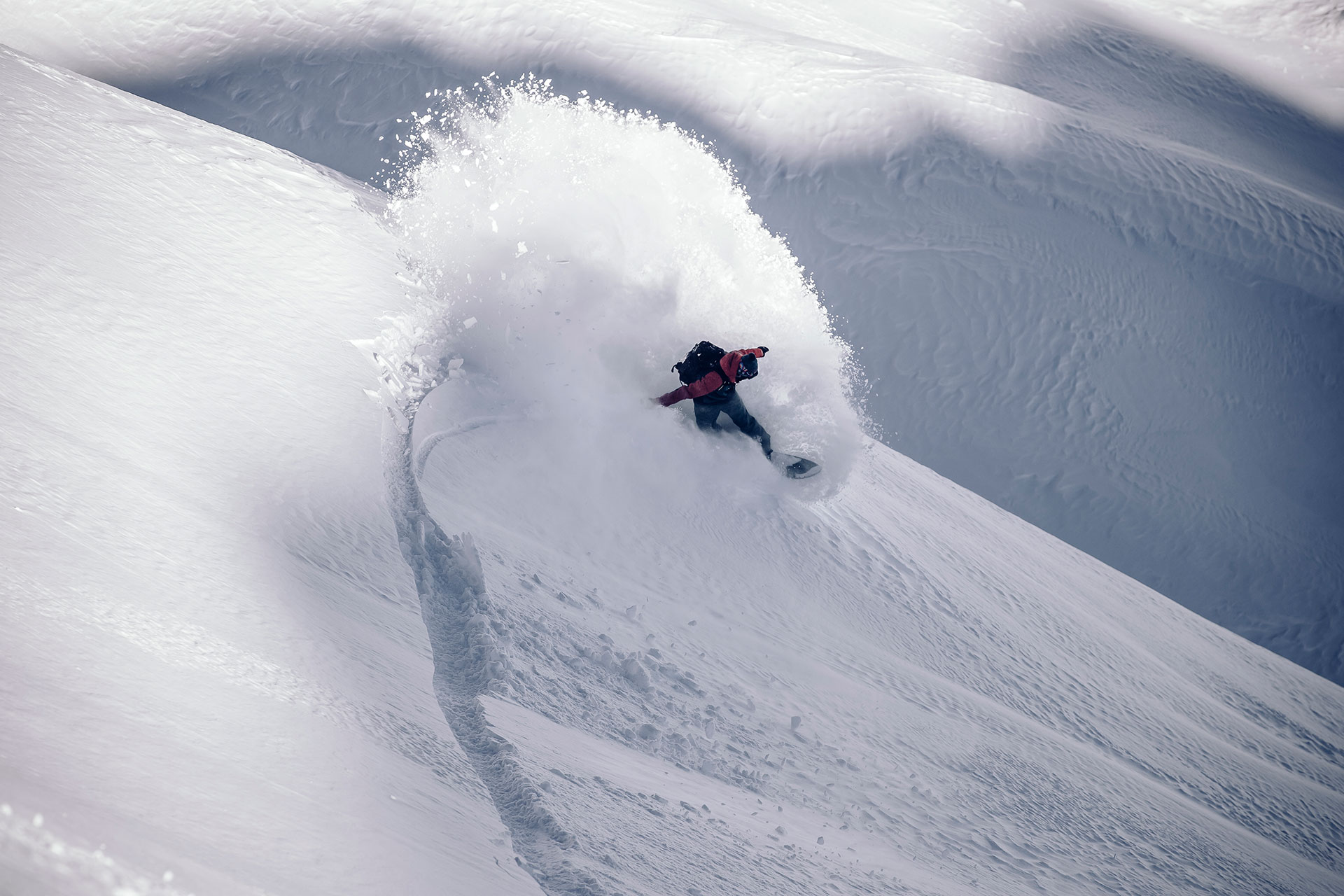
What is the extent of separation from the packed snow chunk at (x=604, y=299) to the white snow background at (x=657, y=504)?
0.04 meters

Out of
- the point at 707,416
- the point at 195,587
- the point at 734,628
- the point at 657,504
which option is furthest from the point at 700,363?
the point at 195,587

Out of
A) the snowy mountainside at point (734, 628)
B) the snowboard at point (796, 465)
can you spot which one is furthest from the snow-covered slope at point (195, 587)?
the snowboard at point (796, 465)

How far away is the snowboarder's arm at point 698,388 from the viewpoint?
4988mm

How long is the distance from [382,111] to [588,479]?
9.98 metres

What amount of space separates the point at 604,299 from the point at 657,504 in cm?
181

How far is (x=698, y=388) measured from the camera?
504 centimetres

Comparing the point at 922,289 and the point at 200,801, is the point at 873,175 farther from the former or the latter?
the point at 200,801

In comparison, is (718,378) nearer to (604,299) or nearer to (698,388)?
(698,388)

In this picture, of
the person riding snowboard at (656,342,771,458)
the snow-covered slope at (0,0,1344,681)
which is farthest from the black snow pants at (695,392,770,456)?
the snow-covered slope at (0,0,1344,681)

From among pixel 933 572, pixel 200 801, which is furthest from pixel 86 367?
pixel 933 572

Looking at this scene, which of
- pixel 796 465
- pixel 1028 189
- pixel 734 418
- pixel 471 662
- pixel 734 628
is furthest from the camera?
pixel 1028 189

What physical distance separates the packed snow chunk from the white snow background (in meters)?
0.04

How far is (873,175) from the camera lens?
35.4ft

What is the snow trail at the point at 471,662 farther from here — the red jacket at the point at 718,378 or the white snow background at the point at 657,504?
the red jacket at the point at 718,378
